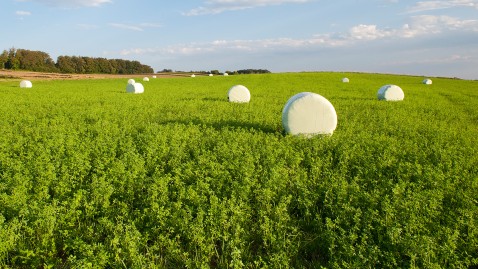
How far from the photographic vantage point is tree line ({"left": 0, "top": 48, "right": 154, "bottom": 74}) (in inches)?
3841

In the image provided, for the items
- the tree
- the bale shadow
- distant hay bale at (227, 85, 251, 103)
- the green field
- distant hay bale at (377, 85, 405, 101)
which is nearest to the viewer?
the green field

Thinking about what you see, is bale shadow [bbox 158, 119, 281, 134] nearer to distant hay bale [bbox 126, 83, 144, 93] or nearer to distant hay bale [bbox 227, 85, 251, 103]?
distant hay bale [bbox 227, 85, 251, 103]

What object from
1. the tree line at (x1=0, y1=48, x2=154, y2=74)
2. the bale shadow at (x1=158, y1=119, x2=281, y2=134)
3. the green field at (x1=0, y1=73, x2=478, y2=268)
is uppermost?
the tree line at (x1=0, y1=48, x2=154, y2=74)

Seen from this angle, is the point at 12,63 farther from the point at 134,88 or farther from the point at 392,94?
the point at 392,94

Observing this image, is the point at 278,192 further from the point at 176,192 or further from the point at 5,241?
the point at 5,241

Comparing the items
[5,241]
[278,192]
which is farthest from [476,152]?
[5,241]

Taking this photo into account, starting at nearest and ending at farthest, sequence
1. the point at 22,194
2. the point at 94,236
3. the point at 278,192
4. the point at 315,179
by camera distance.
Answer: the point at 94,236
the point at 22,194
the point at 278,192
the point at 315,179

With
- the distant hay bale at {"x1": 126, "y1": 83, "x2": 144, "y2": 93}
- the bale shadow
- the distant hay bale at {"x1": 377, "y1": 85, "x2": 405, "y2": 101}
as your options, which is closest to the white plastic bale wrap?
the bale shadow

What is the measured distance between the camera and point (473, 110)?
20812 millimetres

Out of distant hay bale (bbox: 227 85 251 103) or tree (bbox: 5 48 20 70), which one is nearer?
distant hay bale (bbox: 227 85 251 103)

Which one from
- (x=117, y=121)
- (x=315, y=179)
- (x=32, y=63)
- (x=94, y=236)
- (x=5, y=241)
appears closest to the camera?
(x=5, y=241)

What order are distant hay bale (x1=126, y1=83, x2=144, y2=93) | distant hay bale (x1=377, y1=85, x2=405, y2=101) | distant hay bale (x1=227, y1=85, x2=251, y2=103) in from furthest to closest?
distant hay bale (x1=126, y1=83, x2=144, y2=93) < distant hay bale (x1=377, y1=85, x2=405, y2=101) < distant hay bale (x1=227, y1=85, x2=251, y2=103)

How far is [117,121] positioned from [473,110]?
19.1 metres

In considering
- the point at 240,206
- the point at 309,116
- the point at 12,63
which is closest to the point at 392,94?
the point at 309,116
